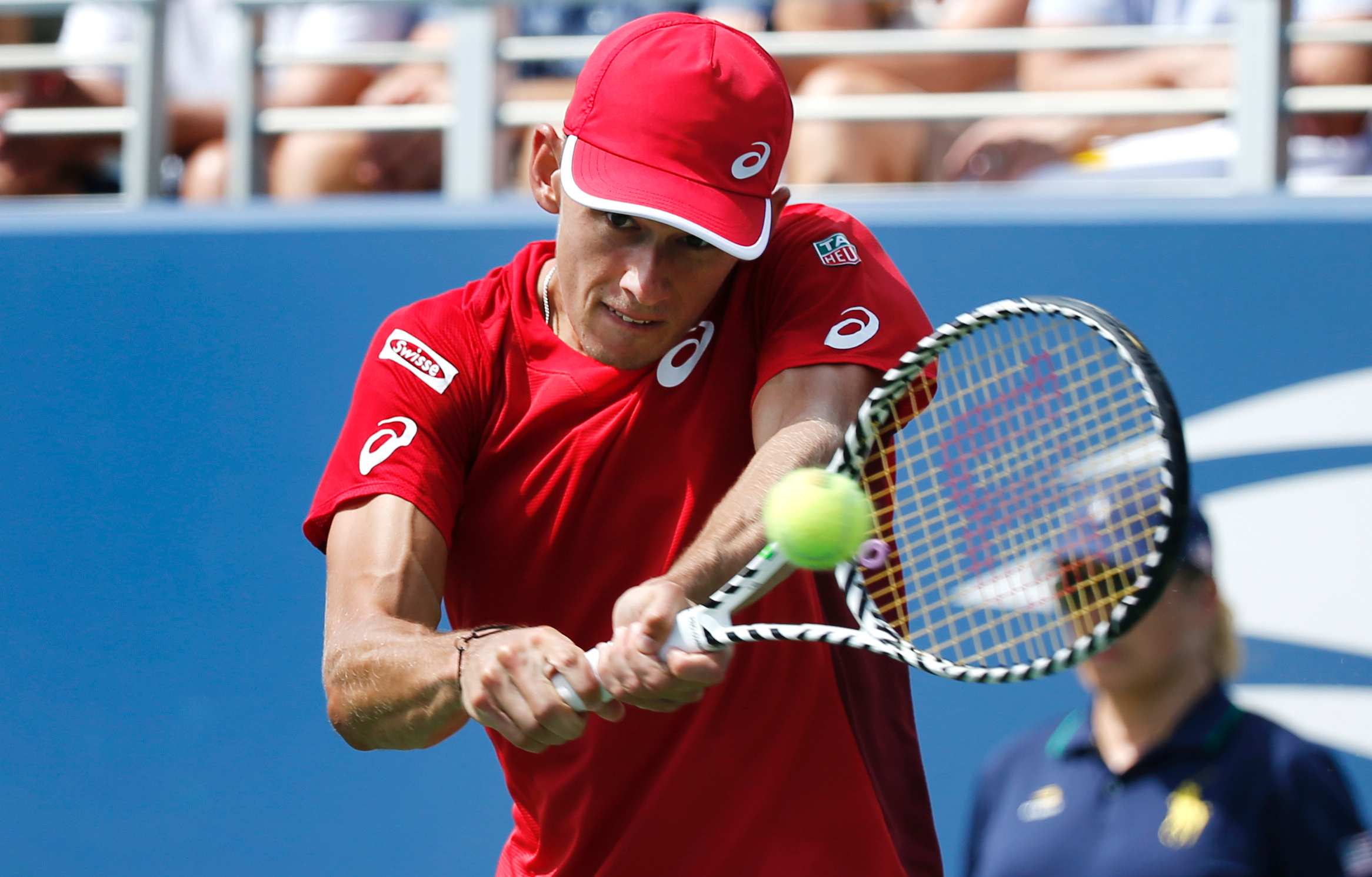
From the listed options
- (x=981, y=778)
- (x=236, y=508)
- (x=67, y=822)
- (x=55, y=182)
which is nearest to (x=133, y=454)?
(x=236, y=508)

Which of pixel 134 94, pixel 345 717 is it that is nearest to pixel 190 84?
pixel 134 94

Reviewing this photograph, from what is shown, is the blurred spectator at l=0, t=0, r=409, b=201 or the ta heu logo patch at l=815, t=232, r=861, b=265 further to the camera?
the blurred spectator at l=0, t=0, r=409, b=201

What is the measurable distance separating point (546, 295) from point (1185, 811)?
152cm

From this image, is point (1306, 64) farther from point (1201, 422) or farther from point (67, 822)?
point (67, 822)

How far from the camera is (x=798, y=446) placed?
213 centimetres

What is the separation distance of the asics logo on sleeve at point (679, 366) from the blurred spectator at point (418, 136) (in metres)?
2.32

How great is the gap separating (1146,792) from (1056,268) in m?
1.30

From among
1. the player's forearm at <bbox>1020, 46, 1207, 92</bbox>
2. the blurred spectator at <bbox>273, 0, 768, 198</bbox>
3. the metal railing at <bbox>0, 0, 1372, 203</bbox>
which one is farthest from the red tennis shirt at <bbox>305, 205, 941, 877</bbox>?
the blurred spectator at <bbox>273, 0, 768, 198</bbox>

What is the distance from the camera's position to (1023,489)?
10.7 feet

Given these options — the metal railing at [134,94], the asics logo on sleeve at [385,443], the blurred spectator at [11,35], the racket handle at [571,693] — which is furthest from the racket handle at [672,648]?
the blurred spectator at [11,35]

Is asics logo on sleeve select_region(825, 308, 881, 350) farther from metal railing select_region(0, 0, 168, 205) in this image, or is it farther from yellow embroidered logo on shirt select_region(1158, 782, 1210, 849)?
metal railing select_region(0, 0, 168, 205)

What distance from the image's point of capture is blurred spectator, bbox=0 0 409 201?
4.93 metres

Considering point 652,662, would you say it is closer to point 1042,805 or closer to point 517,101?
point 1042,805

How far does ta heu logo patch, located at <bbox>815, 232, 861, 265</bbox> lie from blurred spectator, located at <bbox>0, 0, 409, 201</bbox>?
9.70 ft
